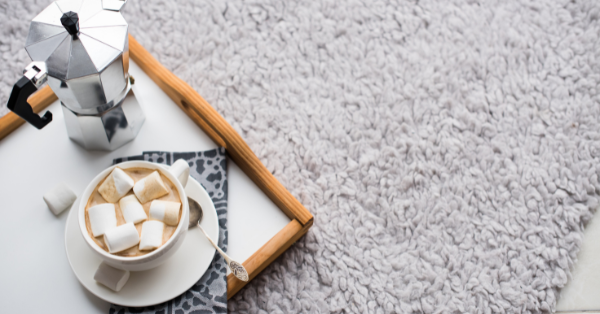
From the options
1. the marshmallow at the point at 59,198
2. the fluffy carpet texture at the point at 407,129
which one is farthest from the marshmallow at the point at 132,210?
the fluffy carpet texture at the point at 407,129

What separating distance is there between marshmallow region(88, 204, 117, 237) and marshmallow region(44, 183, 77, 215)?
0.11m

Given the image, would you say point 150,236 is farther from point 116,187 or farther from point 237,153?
point 237,153

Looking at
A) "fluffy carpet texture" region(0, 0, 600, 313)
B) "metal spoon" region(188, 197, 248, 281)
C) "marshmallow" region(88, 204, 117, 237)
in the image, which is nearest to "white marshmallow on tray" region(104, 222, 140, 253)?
"marshmallow" region(88, 204, 117, 237)

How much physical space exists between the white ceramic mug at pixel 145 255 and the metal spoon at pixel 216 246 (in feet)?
0.24

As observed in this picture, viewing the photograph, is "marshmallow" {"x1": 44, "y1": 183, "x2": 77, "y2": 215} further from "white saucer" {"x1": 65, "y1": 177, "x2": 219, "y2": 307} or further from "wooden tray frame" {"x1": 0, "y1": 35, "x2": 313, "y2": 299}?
"wooden tray frame" {"x1": 0, "y1": 35, "x2": 313, "y2": 299}

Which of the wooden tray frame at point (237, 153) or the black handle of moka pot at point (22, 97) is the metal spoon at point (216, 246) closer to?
the wooden tray frame at point (237, 153)

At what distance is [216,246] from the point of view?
1.94 feet

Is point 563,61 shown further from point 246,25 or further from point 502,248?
point 246,25

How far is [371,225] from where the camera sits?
814 millimetres

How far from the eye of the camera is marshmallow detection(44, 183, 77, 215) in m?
0.58

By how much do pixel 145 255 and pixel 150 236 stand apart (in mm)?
21

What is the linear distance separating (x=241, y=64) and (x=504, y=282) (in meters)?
0.64

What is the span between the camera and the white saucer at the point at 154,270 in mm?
554

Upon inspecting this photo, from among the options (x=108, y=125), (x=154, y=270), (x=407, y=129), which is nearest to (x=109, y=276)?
(x=154, y=270)
